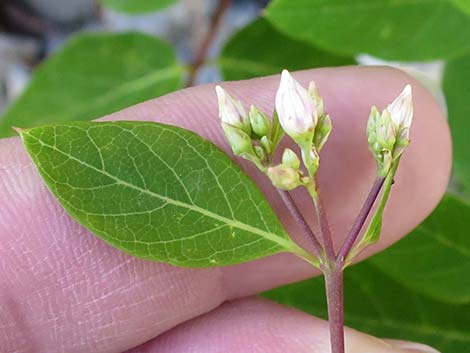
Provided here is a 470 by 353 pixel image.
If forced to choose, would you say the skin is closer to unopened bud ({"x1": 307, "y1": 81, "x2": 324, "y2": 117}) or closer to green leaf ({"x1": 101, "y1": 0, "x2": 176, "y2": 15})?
unopened bud ({"x1": 307, "y1": 81, "x2": 324, "y2": 117})

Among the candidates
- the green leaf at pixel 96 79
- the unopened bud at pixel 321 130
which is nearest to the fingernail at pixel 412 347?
the unopened bud at pixel 321 130

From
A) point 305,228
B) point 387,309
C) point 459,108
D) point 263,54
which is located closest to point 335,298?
point 305,228

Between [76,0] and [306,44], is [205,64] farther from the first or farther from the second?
[76,0]

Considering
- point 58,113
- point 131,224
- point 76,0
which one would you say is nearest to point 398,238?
point 131,224

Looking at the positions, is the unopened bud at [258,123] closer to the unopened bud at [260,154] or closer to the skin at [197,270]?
the unopened bud at [260,154]

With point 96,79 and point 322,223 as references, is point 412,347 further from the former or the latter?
point 96,79

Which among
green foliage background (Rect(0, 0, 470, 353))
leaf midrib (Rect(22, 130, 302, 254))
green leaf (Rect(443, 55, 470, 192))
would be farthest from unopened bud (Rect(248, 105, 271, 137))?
green leaf (Rect(443, 55, 470, 192))
